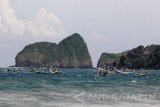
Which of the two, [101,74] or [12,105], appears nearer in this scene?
[12,105]

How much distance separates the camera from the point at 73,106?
31.2m

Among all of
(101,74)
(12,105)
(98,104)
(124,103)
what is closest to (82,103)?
(98,104)

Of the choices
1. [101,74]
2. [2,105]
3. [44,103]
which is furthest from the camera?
[101,74]

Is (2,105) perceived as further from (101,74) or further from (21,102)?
(101,74)

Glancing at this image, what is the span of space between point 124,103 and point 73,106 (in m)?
4.93

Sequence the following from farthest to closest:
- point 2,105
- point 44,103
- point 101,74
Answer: point 101,74 → point 44,103 → point 2,105

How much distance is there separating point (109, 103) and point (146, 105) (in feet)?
10.0

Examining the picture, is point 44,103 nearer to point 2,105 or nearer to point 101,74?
point 2,105

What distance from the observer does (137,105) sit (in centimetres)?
3241

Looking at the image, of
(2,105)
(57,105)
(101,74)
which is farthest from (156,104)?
(101,74)

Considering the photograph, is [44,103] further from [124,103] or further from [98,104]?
[124,103]

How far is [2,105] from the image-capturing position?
3075 cm

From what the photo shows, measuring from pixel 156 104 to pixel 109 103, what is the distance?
3798mm

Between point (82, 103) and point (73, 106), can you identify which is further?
point (82, 103)
